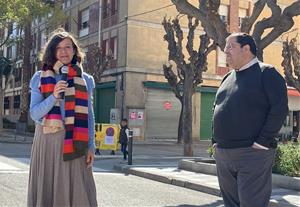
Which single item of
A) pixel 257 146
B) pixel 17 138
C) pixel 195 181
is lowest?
pixel 195 181

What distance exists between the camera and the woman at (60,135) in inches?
163

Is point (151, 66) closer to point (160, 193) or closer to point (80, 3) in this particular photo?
point (80, 3)

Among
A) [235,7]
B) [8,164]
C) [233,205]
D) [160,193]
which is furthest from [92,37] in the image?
[233,205]

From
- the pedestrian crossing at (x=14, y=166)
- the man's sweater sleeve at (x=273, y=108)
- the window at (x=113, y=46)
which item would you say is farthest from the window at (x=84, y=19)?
the man's sweater sleeve at (x=273, y=108)

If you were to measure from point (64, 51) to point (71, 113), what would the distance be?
548mm

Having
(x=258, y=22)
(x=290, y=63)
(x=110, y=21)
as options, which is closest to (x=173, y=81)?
(x=290, y=63)

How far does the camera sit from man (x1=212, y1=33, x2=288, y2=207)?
4613mm

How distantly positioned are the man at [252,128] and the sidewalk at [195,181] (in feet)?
13.2

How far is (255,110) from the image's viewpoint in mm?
4645

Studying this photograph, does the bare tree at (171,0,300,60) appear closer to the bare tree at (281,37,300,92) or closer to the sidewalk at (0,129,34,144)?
the sidewalk at (0,129,34,144)

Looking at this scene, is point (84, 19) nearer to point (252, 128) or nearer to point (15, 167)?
point (15, 167)

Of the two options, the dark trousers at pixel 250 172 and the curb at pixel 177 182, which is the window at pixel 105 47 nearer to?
→ the curb at pixel 177 182

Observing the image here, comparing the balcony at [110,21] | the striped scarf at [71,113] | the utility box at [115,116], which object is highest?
the balcony at [110,21]

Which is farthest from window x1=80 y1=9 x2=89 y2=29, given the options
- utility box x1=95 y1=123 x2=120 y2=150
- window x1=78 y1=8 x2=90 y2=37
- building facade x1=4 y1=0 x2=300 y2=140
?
utility box x1=95 y1=123 x2=120 y2=150
